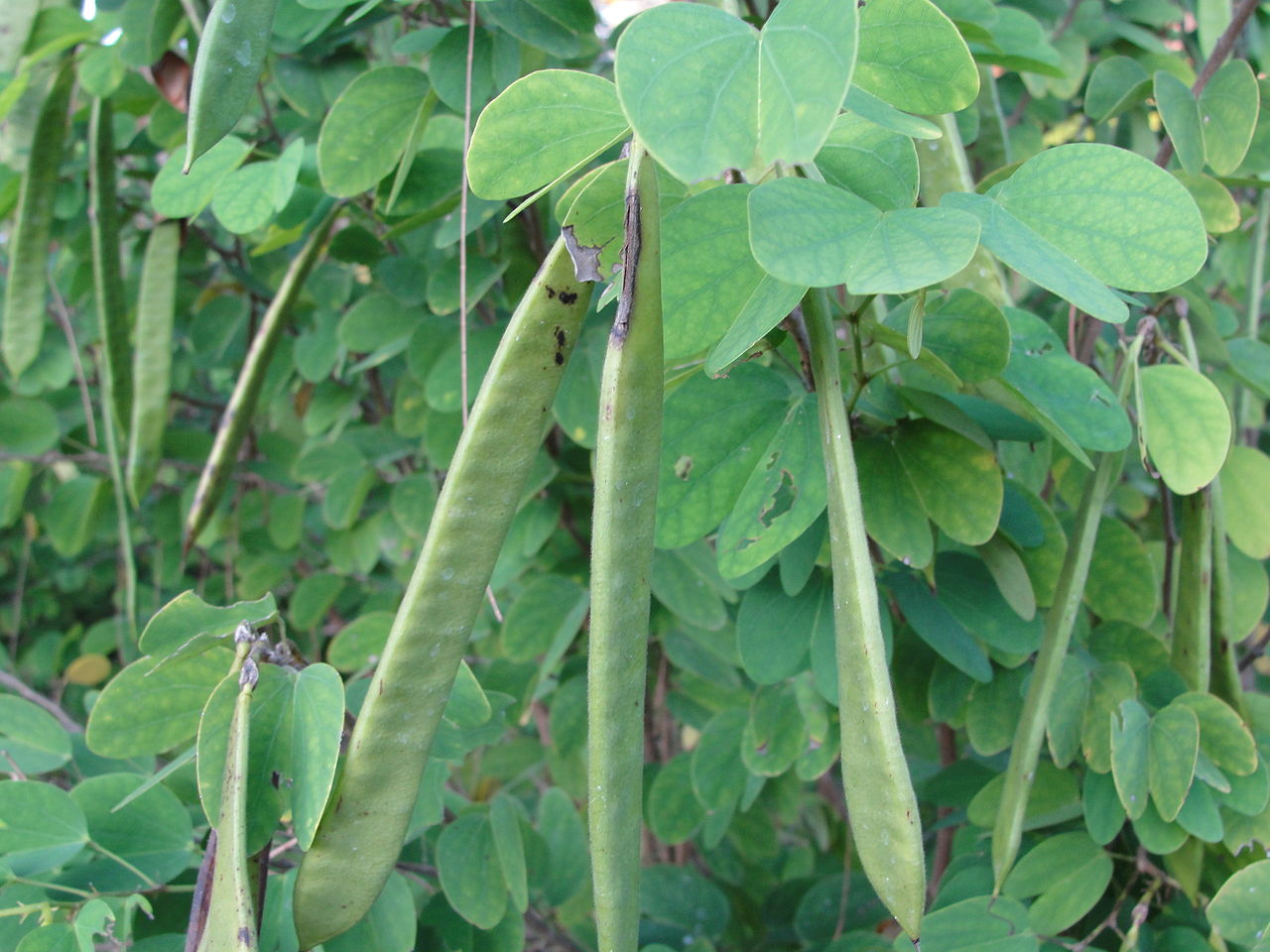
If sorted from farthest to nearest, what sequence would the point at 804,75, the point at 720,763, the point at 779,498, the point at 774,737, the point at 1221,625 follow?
the point at 720,763, the point at 774,737, the point at 1221,625, the point at 779,498, the point at 804,75

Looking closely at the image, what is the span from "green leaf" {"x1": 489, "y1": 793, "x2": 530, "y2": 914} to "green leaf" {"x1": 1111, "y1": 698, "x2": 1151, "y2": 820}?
1.79ft

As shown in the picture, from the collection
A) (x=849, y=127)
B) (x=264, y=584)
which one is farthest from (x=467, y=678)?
(x=264, y=584)

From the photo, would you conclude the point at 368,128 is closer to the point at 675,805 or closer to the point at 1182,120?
the point at 1182,120

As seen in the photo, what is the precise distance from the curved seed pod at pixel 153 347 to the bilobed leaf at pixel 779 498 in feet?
3.23

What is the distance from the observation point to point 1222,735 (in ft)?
2.64

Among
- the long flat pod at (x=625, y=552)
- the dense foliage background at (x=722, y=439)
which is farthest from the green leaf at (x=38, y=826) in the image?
the long flat pod at (x=625, y=552)

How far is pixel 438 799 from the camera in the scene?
35.3 inches

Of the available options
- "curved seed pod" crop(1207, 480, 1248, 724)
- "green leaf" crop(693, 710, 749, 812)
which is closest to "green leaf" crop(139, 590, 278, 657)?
"green leaf" crop(693, 710, 749, 812)

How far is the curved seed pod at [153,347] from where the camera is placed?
4.53 ft

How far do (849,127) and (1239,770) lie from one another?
61cm

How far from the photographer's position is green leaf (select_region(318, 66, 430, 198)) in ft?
3.42

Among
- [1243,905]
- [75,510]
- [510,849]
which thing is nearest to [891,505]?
[1243,905]

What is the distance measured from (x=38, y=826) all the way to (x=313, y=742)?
0.32 m

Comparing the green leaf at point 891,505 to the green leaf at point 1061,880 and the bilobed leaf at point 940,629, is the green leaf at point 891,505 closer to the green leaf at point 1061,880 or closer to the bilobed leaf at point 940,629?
the bilobed leaf at point 940,629
